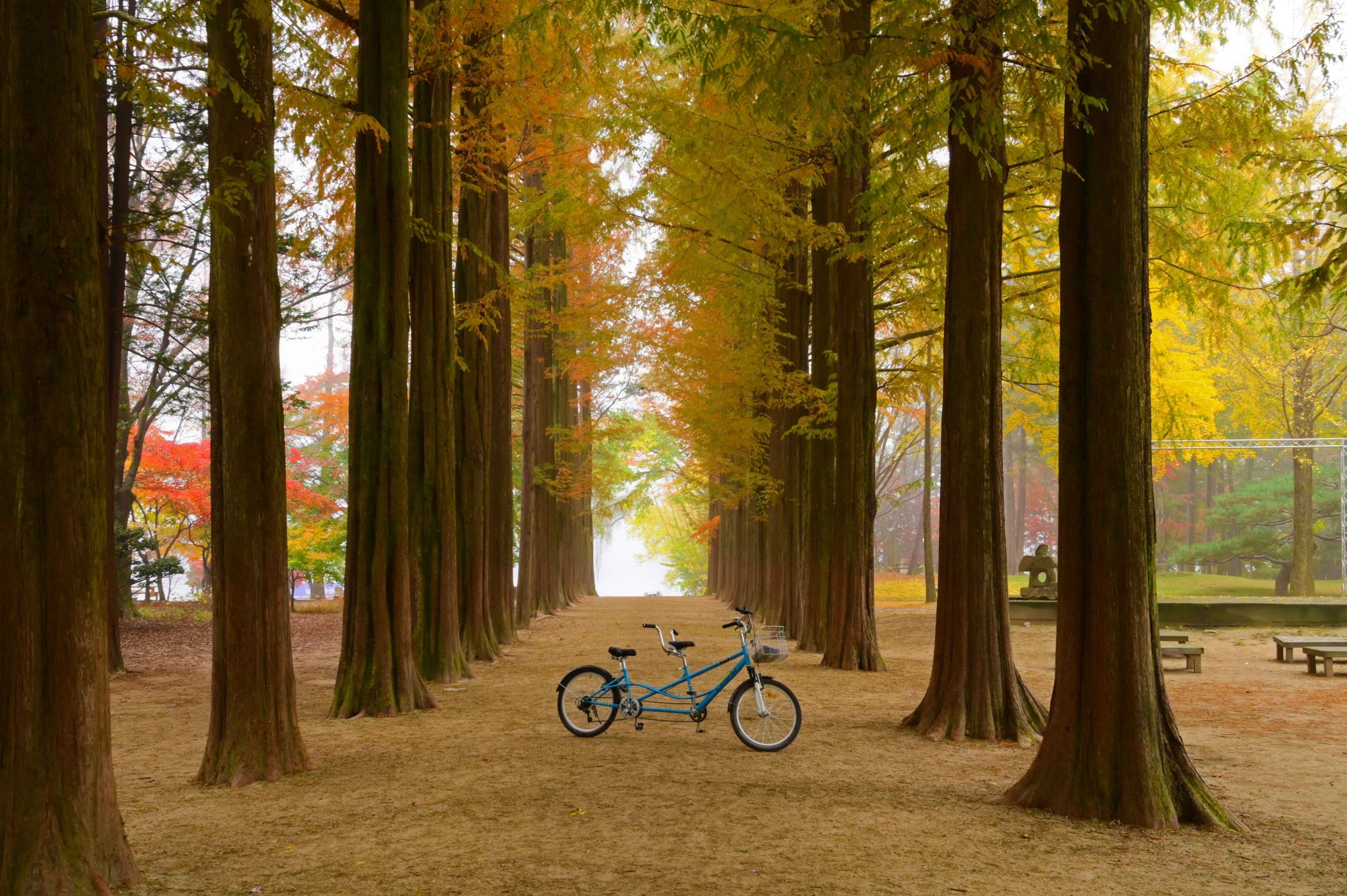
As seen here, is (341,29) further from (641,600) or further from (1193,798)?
(641,600)

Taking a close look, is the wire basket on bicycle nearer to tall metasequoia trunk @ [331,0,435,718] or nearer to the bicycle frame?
the bicycle frame

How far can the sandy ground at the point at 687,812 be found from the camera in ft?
17.3

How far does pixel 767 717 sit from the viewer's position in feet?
28.8

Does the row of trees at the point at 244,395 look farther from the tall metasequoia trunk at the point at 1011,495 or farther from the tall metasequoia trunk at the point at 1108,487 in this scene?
the tall metasequoia trunk at the point at 1011,495

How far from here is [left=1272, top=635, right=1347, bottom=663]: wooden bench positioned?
14.8 m

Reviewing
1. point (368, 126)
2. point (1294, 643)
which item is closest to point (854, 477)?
point (1294, 643)

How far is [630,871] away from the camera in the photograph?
5352 millimetres

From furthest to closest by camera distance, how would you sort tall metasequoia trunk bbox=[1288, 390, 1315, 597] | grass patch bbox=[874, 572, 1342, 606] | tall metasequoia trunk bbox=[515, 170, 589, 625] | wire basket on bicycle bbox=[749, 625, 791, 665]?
grass patch bbox=[874, 572, 1342, 606] < tall metasequoia trunk bbox=[1288, 390, 1315, 597] < tall metasequoia trunk bbox=[515, 170, 589, 625] < wire basket on bicycle bbox=[749, 625, 791, 665]

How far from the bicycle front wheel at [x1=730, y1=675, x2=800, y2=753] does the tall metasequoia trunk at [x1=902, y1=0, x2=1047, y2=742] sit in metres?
1.50

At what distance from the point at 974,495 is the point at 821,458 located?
261 inches

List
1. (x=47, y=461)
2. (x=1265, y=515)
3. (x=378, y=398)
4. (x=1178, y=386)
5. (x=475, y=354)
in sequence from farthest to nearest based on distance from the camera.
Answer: (x=1265, y=515), (x=1178, y=386), (x=475, y=354), (x=378, y=398), (x=47, y=461)

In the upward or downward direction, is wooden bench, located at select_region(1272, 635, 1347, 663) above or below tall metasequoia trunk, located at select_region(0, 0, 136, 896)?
below

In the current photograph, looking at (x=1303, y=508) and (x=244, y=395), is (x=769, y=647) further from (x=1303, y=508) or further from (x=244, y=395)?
(x=1303, y=508)

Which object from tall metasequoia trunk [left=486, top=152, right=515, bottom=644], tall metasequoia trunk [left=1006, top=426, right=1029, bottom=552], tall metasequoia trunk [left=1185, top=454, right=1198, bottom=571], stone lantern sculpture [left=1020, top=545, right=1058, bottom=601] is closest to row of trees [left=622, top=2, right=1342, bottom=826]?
tall metasequoia trunk [left=486, top=152, right=515, bottom=644]
